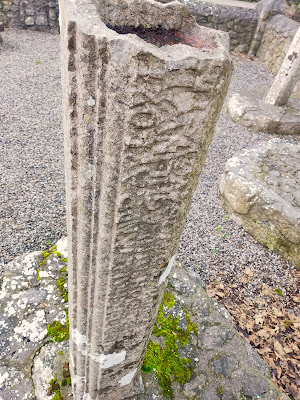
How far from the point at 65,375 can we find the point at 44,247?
65.7 inches

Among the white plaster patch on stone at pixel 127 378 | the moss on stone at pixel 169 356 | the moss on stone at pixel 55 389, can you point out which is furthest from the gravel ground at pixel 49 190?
the white plaster patch on stone at pixel 127 378

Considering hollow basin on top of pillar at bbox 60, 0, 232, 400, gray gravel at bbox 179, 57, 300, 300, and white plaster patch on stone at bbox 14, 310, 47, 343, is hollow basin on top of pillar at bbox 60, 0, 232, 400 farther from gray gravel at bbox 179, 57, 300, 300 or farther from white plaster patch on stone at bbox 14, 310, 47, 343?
gray gravel at bbox 179, 57, 300, 300

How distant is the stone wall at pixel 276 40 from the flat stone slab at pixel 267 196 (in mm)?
3591

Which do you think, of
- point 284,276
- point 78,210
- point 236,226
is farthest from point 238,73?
point 78,210

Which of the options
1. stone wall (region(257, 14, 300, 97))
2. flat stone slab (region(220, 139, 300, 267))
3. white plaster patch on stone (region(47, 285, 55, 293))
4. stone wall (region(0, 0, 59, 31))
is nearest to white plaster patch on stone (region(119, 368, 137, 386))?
white plaster patch on stone (region(47, 285, 55, 293))

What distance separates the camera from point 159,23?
3.09ft

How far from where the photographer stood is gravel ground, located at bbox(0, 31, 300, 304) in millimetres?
3648

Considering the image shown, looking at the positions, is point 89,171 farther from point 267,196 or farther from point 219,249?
point 267,196

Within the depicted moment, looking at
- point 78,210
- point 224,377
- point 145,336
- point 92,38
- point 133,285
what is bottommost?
point 224,377

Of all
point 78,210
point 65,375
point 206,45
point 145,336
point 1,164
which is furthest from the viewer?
point 1,164

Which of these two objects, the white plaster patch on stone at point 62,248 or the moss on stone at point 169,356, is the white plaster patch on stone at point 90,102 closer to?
the moss on stone at point 169,356

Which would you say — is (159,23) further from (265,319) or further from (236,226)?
(236,226)

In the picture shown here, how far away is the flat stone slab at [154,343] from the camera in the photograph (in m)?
2.12

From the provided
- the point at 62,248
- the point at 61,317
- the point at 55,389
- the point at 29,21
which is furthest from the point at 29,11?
the point at 55,389
